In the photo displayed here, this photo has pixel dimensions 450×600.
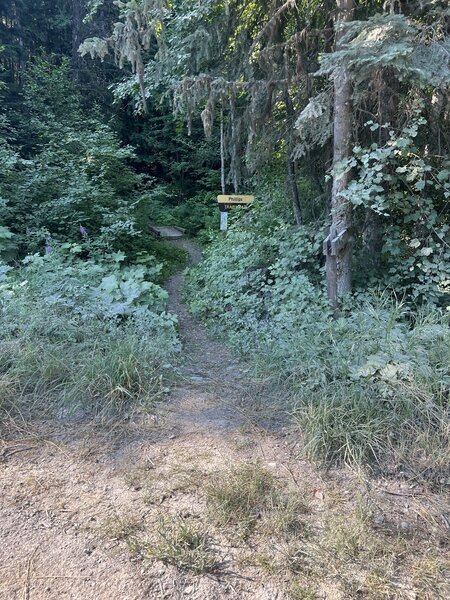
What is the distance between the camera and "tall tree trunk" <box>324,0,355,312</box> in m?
4.30

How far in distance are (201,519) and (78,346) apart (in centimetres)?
215

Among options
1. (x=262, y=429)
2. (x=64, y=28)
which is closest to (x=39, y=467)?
(x=262, y=429)

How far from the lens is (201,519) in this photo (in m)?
2.25

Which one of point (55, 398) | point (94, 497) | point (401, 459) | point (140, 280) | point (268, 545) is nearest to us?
point (268, 545)

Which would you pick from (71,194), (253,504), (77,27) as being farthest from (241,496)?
(77,27)

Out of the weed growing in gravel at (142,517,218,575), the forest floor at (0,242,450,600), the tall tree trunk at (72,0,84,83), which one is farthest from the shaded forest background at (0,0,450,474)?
the tall tree trunk at (72,0,84,83)

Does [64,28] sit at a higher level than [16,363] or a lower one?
higher

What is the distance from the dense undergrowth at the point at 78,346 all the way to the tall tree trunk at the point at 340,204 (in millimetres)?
1921

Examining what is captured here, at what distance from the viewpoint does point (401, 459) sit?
8.65 ft

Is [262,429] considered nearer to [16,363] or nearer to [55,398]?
[55,398]

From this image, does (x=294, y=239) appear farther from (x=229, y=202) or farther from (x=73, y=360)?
(x=229, y=202)

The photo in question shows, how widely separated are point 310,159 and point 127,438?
13.5 ft

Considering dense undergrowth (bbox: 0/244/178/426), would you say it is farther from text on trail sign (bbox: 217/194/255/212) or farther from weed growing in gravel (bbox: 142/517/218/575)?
text on trail sign (bbox: 217/194/255/212)

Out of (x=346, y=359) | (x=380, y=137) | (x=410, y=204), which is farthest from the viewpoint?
(x=410, y=204)
